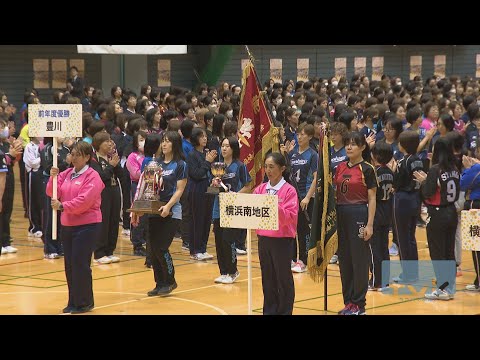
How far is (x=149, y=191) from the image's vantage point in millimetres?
10891

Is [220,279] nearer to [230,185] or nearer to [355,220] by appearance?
[230,185]

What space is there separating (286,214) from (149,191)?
2446 mm

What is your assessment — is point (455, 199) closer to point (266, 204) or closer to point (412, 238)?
point (412, 238)

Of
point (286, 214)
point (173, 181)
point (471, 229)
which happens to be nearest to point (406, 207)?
point (471, 229)

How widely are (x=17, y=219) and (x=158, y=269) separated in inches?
282

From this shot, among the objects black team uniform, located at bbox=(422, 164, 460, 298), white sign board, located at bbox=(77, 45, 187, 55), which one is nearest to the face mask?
black team uniform, located at bbox=(422, 164, 460, 298)

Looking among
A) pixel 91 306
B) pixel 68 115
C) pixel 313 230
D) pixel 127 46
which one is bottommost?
pixel 91 306

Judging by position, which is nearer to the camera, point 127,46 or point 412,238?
point 412,238

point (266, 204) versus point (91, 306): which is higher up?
point (266, 204)

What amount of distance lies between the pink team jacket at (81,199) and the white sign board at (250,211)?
170cm

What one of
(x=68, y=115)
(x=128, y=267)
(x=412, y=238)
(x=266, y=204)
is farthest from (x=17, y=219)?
A: (x=266, y=204)

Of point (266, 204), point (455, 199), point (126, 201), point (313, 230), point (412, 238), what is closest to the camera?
point (266, 204)

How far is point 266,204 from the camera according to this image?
866 centimetres

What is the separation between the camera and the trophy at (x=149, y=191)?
1077 cm
